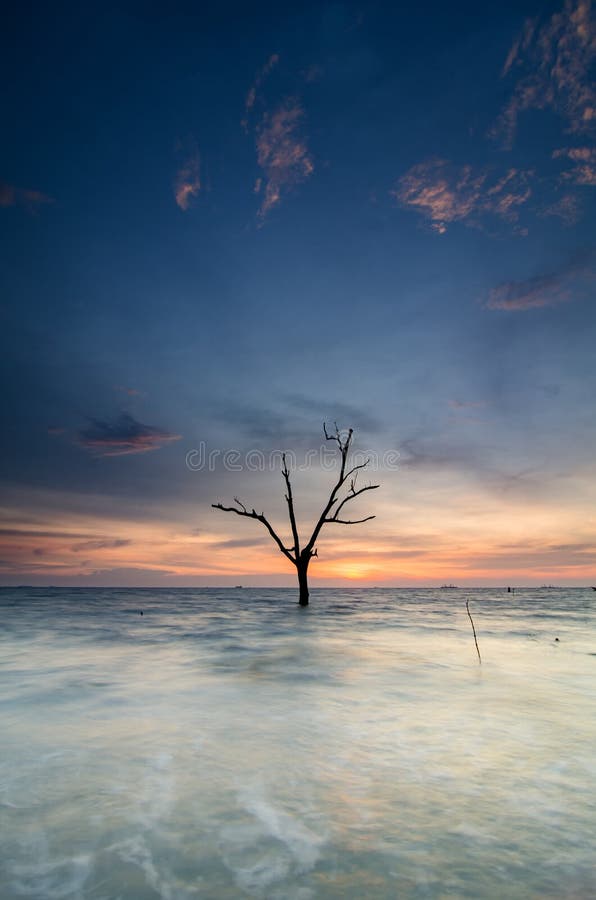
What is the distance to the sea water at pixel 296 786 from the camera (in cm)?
243

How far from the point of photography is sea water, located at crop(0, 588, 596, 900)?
7.97 feet

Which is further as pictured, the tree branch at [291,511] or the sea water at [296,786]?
the tree branch at [291,511]

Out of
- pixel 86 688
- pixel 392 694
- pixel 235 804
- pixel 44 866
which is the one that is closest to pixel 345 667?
pixel 392 694

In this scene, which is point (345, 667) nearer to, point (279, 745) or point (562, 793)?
point (279, 745)

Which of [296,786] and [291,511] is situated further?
[291,511]

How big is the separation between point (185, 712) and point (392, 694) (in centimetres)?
286

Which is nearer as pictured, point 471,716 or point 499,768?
point 499,768

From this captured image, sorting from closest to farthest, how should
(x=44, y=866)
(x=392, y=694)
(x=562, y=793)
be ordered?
(x=44, y=866) → (x=562, y=793) → (x=392, y=694)

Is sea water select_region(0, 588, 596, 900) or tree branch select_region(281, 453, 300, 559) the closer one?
sea water select_region(0, 588, 596, 900)

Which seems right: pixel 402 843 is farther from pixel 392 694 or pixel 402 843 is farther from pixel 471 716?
pixel 392 694

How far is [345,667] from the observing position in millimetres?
8906

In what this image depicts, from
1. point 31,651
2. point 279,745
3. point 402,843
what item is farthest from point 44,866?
point 31,651

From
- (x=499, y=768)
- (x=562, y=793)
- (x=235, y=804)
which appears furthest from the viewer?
(x=499, y=768)

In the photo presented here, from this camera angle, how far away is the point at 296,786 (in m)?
3.52
